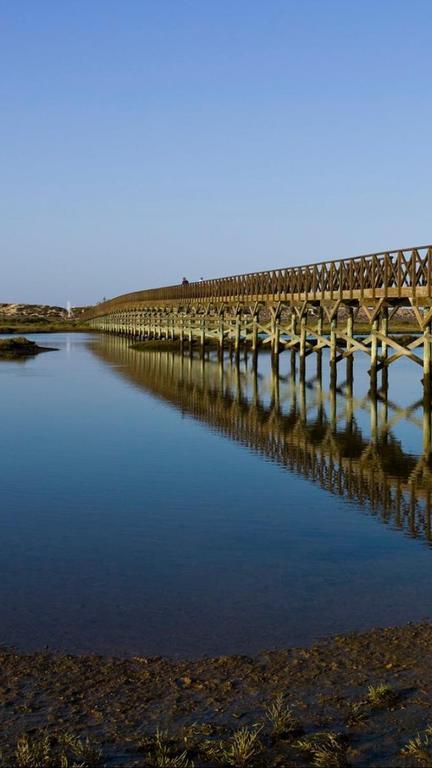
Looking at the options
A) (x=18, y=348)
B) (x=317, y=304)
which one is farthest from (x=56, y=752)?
(x=18, y=348)

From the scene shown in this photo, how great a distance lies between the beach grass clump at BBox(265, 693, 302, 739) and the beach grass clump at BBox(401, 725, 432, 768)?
73 cm

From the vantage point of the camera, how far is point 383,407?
27891 mm


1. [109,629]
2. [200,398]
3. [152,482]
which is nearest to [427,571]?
[109,629]

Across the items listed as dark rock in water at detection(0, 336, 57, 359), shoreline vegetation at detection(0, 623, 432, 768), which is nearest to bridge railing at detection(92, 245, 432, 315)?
dark rock in water at detection(0, 336, 57, 359)

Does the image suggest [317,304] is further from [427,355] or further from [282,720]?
[282,720]

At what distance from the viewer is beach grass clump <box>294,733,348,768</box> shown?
5.46 meters

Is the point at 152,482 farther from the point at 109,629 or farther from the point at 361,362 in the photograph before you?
the point at 361,362

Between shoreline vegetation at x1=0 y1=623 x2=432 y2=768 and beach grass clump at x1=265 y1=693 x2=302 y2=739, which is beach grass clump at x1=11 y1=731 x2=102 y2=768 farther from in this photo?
beach grass clump at x1=265 y1=693 x2=302 y2=739

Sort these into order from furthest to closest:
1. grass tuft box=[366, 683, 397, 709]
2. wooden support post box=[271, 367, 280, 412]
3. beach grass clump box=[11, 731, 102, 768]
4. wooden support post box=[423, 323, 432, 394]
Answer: wooden support post box=[423, 323, 432, 394], wooden support post box=[271, 367, 280, 412], grass tuft box=[366, 683, 397, 709], beach grass clump box=[11, 731, 102, 768]

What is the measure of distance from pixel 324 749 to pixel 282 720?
0.42m

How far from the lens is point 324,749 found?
18.4 feet

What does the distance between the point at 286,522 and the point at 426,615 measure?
4.17m

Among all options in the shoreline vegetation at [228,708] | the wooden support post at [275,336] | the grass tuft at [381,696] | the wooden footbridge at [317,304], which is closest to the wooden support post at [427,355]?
the wooden footbridge at [317,304]

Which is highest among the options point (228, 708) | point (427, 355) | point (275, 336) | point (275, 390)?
point (275, 336)
